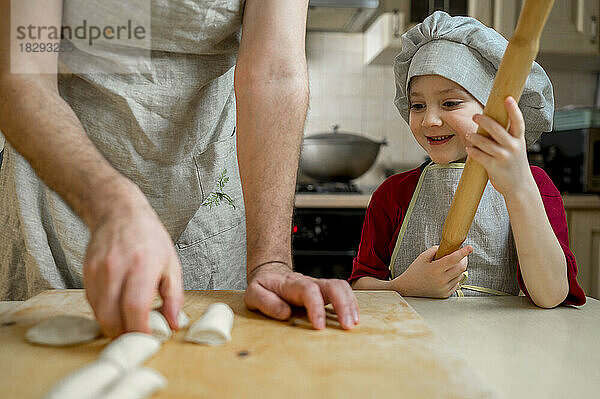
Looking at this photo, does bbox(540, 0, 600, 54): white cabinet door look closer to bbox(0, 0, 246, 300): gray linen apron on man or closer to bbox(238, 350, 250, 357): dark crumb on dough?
bbox(0, 0, 246, 300): gray linen apron on man

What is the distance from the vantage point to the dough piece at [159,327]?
21.5 inches

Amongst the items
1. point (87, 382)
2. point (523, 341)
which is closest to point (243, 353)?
point (87, 382)

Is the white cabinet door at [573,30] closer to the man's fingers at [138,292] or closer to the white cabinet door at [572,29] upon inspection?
the white cabinet door at [572,29]

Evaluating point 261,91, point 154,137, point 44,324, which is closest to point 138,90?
point 154,137

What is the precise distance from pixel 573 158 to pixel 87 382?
230cm

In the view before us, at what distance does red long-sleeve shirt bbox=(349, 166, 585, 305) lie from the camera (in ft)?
3.37

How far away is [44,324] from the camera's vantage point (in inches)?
22.6

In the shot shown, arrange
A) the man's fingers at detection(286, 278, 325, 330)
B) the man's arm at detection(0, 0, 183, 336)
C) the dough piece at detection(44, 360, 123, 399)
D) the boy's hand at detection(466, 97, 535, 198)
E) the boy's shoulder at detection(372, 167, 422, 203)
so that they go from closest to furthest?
the dough piece at detection(44, 360, 123, 399), the man's arm at detection(0, 0, 183, 336), the man's fingers at detection(286, 278, 325, 330), the boy's hand at detection(466, 97, 535, 198), the boy's shoulder at detection(372, 167, 422, 203)

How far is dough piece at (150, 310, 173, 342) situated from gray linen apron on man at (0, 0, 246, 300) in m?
0.42

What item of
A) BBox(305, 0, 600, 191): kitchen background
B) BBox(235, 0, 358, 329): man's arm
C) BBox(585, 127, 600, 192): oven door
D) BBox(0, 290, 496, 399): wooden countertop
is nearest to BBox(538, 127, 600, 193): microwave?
BBox(585, 127, 600, 192): oven door

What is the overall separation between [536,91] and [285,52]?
1.49ft

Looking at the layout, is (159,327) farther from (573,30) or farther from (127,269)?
(573,30)

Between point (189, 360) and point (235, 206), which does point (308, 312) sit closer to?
point (189, 360)

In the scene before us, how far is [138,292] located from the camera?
495 mm
